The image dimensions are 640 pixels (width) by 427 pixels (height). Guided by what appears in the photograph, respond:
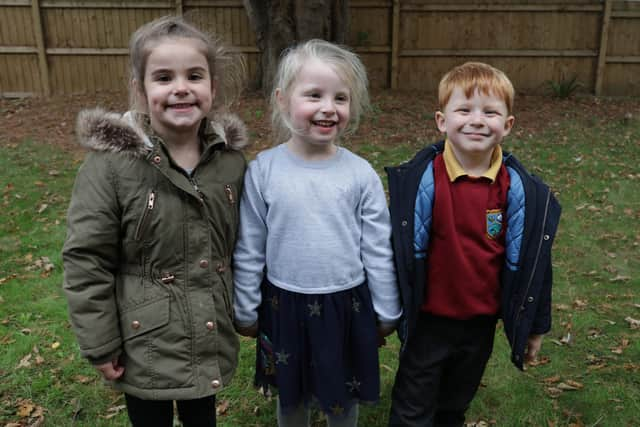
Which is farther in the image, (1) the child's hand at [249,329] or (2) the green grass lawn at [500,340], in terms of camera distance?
(2) the green grass lawn at [500,340]

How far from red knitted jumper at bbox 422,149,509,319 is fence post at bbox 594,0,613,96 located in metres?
10.2

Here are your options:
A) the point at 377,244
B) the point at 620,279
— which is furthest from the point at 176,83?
the point at 620,279

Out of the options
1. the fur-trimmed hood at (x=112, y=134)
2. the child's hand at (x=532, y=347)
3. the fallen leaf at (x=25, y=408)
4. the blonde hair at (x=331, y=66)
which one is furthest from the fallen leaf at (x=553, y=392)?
the fallen leaf at (x=25, y=408)

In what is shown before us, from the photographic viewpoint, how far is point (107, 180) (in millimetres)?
1827

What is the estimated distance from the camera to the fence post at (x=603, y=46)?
10648mm

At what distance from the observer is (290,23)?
854cm

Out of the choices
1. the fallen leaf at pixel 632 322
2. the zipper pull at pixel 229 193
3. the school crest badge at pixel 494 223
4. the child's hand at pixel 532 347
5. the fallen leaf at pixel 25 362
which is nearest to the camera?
Result: the zipper pull at pixel 229 193

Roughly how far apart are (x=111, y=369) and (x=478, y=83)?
5.22 feet

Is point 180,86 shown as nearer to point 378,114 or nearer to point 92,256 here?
point 92,256

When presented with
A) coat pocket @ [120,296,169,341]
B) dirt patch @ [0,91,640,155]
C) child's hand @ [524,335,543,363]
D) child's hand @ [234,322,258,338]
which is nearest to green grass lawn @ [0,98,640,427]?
child's hand @ [524,335,543,363]

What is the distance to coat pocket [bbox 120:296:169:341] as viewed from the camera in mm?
1897

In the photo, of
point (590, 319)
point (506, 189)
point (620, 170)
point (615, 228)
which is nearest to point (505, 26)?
point (620, 170)

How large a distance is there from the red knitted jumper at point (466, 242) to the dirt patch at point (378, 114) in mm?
5588

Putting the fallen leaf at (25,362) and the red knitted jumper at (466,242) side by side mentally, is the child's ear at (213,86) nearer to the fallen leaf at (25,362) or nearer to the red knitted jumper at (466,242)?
the red knitted jumper at (466,242)
